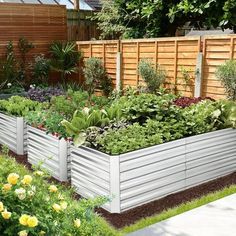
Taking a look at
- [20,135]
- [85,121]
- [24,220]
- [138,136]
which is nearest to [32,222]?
[24,220]

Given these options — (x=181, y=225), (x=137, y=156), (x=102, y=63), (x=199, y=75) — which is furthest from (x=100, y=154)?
(x=102, y=63)

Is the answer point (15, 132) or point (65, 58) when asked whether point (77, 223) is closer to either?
point (15, 132)

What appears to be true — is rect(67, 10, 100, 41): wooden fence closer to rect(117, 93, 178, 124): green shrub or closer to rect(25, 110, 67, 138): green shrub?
rect(25, 110, 67, 138): green shrub

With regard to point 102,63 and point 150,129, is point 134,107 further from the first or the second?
point 102,63

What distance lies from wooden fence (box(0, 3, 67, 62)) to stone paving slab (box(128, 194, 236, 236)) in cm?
871

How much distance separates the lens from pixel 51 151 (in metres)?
5.48

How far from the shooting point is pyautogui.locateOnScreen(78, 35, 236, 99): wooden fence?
7.25 m

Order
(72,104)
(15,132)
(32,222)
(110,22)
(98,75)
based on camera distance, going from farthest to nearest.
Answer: (110,22) < (98,75) < (15,132) < (72,104) < (32,222)

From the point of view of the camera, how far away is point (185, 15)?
11.0m

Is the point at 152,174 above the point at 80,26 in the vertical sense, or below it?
below

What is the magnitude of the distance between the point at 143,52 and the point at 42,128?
12.7 feet

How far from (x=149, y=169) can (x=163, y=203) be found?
0.41 m

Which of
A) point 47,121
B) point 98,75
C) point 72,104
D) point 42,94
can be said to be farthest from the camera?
point 98,75

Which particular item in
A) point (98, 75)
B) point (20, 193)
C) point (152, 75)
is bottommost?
point (20, 193)
